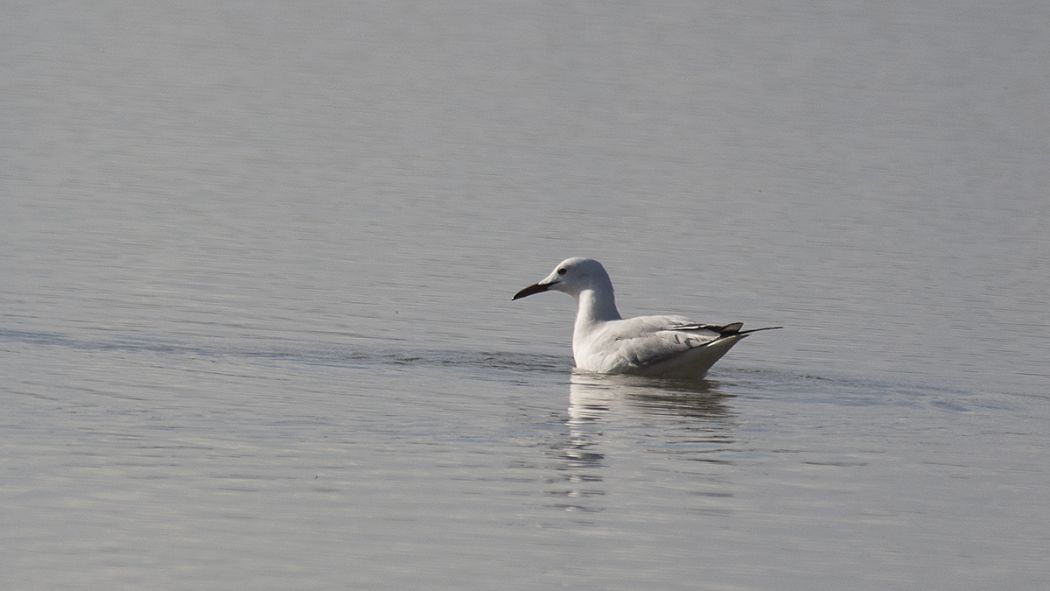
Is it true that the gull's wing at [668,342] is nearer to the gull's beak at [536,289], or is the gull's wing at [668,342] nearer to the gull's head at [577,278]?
the gull's head at [577,278]

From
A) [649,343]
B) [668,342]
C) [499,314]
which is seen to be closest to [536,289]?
[499,314]

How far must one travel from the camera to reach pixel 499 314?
1747 centimetres

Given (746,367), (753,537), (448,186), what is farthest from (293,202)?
(753,537)

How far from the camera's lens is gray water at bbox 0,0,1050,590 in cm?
939

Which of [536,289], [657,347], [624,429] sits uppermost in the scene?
[536,289]

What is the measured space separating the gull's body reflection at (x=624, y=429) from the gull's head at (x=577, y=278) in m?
1.39

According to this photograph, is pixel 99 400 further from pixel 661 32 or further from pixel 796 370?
pixel 661 32

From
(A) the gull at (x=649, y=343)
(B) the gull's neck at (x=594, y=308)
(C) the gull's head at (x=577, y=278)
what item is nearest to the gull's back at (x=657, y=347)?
(A) the gull at (x=649, y=343)

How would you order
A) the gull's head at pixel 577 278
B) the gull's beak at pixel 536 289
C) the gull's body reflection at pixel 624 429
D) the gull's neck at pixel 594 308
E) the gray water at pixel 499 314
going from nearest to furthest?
the gray water at pixel 499 314 → the gull's body reflection at pixel 624 429 → the gull's neck at pixel 594 308 → the gull's head at pixel 577 278 → the gull's beak at pixel 536 289

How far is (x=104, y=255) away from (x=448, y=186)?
613 cm

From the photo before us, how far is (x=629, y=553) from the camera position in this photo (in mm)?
9172

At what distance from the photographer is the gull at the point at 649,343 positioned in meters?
14.7

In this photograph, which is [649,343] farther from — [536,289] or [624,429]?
[624,429]

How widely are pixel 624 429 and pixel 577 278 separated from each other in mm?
4121
